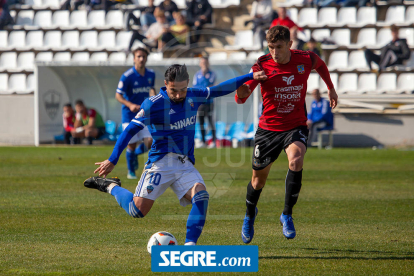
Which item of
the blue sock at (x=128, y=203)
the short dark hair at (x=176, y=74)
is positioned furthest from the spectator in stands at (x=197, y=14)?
the short dark hair at (x=176, y=74)

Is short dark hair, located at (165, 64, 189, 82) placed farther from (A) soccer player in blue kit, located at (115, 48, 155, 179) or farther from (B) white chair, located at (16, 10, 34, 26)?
(B) white chair, located at (16, 10, 34, 26)

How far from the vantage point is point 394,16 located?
19.0m

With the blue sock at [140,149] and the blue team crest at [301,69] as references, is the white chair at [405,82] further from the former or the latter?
the blue team crest at [301,69]

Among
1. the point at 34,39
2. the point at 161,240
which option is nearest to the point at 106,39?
the point at 34,39

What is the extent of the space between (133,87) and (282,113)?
15.7 ft

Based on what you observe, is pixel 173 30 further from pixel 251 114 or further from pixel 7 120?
pixel 7 120

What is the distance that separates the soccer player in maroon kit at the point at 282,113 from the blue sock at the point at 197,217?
85cm

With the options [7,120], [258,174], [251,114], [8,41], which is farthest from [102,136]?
[258,174]

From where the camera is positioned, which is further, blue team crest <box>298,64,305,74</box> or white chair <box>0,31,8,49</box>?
white chair <box>0,31,8,49</box>

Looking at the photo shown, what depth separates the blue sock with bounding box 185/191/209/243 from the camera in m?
4.61

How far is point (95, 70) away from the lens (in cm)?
1875

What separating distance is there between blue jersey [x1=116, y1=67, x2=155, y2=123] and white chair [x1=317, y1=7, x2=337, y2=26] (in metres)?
11.0

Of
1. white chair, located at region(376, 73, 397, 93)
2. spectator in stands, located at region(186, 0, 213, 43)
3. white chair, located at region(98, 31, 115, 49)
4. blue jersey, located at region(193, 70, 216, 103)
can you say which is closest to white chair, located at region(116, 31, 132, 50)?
white chair, located at region(98, 31, 115, 49)

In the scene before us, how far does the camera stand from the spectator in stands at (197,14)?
1906 centimetres
